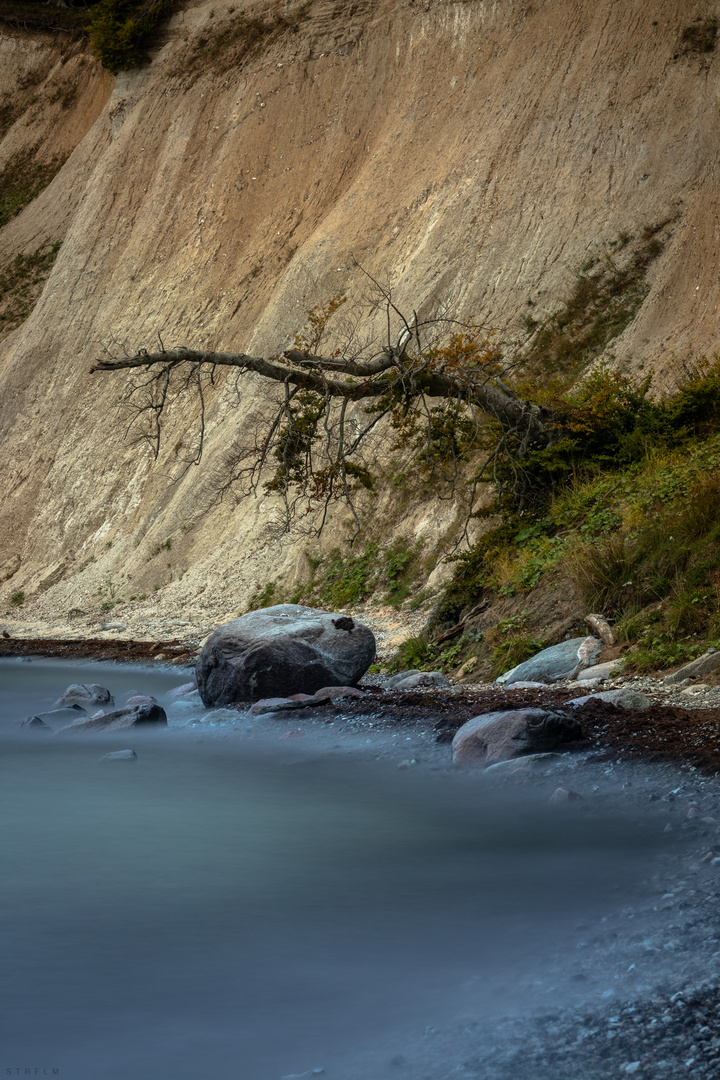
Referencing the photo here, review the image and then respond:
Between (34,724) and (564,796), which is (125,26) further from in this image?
(564,796)

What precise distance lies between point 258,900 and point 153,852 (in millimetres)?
1171

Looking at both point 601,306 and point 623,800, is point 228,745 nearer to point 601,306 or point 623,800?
point 623,800

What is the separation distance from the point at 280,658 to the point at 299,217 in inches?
831

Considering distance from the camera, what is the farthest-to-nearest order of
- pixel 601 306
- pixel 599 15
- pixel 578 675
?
pixel 599 15
pixel 601 306
pixel 578 675

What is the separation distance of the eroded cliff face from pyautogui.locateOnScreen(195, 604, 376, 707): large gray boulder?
6634 millimetres

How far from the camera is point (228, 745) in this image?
9031 millimetres

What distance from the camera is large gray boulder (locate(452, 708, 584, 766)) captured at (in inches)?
278

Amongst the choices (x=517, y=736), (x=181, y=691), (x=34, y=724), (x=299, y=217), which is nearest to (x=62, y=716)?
(x=34, y=724)

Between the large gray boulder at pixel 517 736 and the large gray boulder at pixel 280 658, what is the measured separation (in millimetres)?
3771

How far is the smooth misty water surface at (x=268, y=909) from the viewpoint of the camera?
359cm

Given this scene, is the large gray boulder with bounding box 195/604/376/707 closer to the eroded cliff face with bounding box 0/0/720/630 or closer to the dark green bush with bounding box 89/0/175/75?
the eroded cliff face with bounding box 0/0/720/630

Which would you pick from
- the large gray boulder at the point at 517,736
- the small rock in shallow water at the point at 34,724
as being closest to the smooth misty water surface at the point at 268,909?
the large gray boulder at the point at 517,736

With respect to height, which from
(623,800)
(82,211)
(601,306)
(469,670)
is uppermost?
(82,211)

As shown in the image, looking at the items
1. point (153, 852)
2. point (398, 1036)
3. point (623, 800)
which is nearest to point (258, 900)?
point (153, 852)
